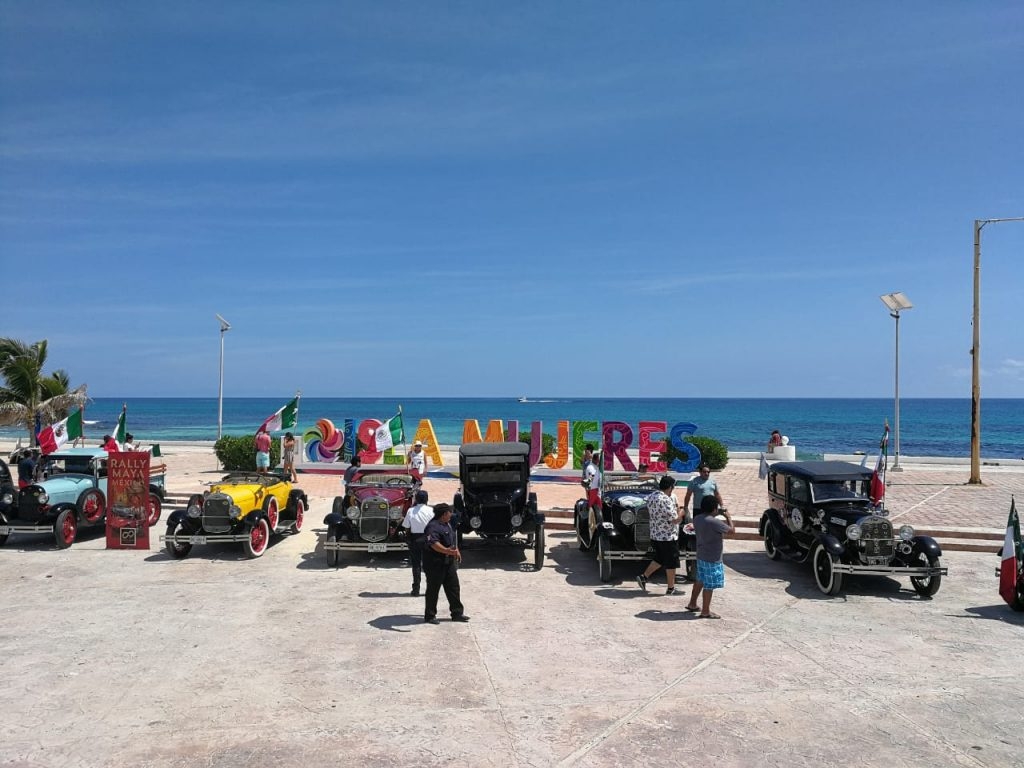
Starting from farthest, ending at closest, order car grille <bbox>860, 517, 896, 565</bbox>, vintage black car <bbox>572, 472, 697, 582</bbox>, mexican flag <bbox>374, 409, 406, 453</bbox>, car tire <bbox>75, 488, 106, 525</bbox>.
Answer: mexican flag <bbox>374, 409, 406, 453</bbox> < car tire <bbox>75, 488, 106, 525</bbox> < vintage black car <bbox>572, 472, 697, 582</bbox> < car grille <bbox>860, 517, 896, 565</bbox>

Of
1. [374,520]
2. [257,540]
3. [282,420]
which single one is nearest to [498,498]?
[374,520]

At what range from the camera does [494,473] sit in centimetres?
1445

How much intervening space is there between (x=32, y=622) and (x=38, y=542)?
652 cm

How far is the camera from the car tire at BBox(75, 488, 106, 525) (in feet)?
50.0

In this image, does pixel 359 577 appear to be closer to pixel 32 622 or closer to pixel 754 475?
pixel 32 622

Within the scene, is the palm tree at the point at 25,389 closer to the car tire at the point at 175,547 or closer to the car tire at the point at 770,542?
the car tire at the point at 175,547

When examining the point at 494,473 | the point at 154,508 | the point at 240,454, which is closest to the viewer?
the point at 494,473

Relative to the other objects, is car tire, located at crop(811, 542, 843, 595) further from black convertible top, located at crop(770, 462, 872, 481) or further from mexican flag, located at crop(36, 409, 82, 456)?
mexican flag, located at crop(36, 409, 82, 456)

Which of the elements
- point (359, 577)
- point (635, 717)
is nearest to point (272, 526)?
point (359, 577)

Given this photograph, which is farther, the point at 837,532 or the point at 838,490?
the point at 838,490

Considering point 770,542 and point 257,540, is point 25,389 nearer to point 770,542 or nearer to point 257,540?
point 257,540

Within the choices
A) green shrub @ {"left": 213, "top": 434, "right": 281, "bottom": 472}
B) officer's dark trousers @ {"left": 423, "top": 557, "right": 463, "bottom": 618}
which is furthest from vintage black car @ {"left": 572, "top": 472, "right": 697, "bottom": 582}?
green shrub @ {"left": 213, "top": 434, "right": 281, "bottom": 472}

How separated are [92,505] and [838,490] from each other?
1468 cm

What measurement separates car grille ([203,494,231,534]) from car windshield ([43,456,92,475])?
4114 mm
